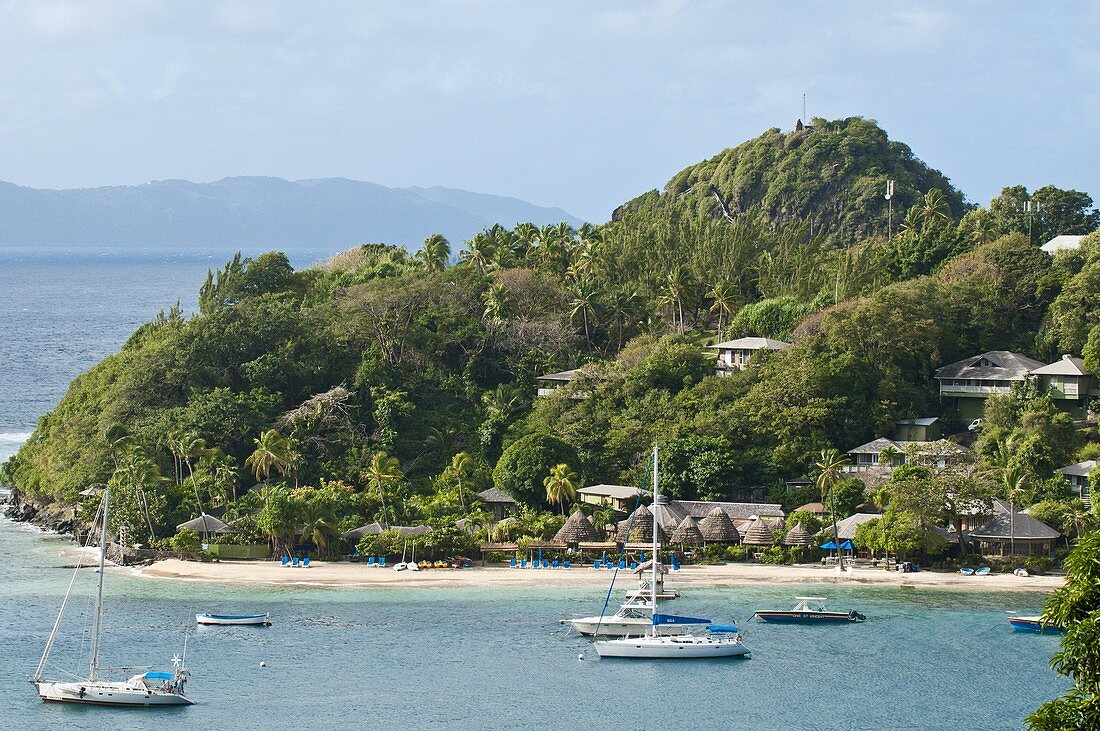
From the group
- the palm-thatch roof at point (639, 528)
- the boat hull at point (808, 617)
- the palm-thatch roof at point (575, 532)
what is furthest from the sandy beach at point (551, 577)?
the boat hull at point (808, 617)

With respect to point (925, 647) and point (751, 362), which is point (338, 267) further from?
point (925, 647)

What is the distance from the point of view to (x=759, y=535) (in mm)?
64000

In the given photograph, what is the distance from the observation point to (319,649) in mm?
50094

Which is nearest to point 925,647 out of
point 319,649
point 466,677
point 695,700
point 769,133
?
point 695,700

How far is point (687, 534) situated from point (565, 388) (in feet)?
47.4

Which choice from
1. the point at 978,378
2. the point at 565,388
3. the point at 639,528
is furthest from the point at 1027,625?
the point at 565,388

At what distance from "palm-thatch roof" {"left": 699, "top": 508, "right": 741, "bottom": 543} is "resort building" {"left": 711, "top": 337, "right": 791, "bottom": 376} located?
14.7 m

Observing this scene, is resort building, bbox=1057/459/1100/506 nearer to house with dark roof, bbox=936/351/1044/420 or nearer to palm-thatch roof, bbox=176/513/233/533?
house with dark roof, bbox=936/351/1044/420

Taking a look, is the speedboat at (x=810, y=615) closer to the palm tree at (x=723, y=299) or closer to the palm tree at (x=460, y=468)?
the palm tree at (x=460, y=468)

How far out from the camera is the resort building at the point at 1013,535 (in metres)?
61.2

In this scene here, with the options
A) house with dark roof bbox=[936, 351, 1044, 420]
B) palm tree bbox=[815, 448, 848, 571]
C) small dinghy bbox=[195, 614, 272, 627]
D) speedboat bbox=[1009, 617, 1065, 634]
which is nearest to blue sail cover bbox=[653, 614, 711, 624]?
speedboat bbox=[1009, 617, 1065, 634]

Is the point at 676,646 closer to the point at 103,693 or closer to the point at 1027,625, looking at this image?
the point at 1027,625

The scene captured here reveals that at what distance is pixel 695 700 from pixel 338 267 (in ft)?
210

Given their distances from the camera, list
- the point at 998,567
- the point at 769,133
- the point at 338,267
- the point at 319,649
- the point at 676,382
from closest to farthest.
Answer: the point at 319,649 → the point at 998,567 → the point at 676,382 → the point at 338,267 → the point at 769,133
